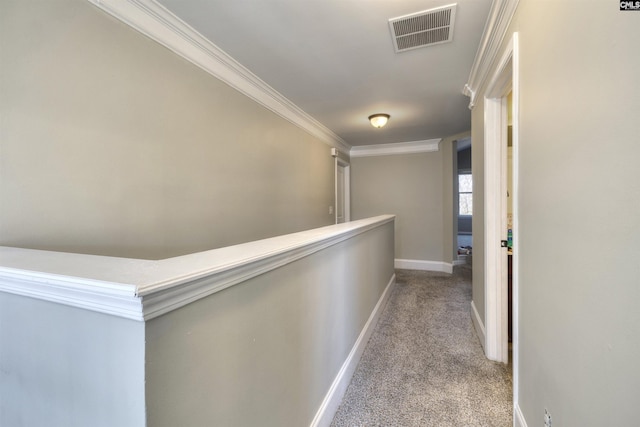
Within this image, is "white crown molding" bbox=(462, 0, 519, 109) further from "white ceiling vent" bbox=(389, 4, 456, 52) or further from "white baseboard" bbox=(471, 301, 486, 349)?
"white baseboard" bbox=(471, 301, 486, 349)

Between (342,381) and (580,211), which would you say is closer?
(580,211)

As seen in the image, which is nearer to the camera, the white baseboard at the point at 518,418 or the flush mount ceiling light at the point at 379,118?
the white baseboard at the point at 518,418

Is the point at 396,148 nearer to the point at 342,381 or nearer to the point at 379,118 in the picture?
the point at 379,118

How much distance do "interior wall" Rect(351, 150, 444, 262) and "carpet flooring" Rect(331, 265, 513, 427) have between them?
2236mm

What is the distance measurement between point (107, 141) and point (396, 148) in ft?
15.7

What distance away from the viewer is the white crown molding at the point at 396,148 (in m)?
5.07

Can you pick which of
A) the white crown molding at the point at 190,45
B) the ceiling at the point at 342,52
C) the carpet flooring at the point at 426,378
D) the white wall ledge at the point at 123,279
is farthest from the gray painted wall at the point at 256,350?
the white crown molding at the point at 190,45

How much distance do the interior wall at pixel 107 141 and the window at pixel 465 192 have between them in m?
7.88

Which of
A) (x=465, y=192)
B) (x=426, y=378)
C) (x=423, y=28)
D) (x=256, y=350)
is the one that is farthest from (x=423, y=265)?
(x=256, y=350)

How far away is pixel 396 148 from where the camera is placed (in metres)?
5.32

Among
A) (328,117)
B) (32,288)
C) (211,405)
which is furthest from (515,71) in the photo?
(328,117)

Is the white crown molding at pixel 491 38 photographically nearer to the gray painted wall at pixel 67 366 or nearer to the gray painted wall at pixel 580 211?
the gray painted wall at pixel 580 211

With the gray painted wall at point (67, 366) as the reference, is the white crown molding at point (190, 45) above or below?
above

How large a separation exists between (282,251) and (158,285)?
494mm
